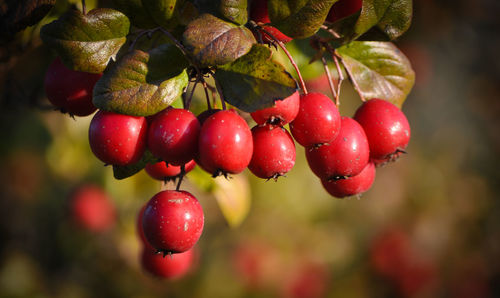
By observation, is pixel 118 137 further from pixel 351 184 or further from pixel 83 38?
pixel 351 184

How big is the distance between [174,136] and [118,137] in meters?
0.10

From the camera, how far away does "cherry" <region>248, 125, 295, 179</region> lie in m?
0.70

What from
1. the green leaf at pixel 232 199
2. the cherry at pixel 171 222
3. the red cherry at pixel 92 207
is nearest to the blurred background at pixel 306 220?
the red cherry at pixel 92 207

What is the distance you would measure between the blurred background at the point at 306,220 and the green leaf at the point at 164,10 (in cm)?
106

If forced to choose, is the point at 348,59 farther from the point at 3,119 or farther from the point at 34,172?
the point at 34,172

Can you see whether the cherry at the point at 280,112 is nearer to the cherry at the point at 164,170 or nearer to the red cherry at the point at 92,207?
the cherry at the point at 164,170

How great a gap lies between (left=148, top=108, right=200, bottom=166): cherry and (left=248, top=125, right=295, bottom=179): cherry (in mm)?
111

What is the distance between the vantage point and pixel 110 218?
8.21ft

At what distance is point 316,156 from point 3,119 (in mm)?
2530

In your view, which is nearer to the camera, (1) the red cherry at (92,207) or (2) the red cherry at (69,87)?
(2) the red cherry at (69,87)

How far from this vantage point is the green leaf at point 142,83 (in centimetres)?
62

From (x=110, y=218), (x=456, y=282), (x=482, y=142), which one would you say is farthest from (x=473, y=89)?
(x=110, y=218)

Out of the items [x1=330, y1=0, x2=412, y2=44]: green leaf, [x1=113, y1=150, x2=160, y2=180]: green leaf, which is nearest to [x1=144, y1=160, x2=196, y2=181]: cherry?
[x1=113, y1=150, x2=160, y2=180]: green leaf

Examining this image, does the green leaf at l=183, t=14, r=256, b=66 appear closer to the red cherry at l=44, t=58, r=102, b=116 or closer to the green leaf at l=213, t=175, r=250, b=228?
the red cherry at l=44, t=58, r=102, b=116
